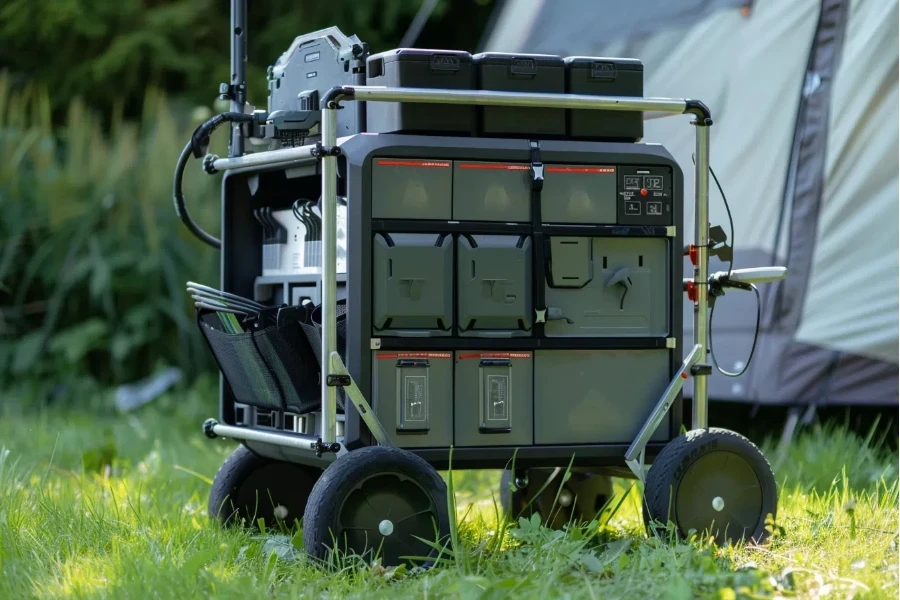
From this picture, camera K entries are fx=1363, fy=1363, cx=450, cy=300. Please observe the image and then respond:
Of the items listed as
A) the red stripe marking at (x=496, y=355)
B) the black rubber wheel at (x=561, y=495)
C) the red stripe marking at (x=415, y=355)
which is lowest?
the black rubber wheel at (x=561, y=495)

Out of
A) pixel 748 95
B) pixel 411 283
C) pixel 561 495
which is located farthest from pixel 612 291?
pixel 748 95

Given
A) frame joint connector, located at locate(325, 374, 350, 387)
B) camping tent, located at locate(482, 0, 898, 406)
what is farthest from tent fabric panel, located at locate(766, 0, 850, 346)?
frame joint connector, located at locate(325, 374, 350, 387)

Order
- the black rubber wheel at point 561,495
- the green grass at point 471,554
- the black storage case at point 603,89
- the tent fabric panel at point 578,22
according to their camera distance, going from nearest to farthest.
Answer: the green grass at point 471,554 < the black storage case at point 603,89 < the black rubber wheel at point 561,495 < the tent fabric panel at point 578,22

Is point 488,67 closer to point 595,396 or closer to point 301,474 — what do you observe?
point 595,396

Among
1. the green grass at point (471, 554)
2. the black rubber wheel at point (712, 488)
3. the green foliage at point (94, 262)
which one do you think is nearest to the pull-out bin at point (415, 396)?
the green grass at point (471, 554)

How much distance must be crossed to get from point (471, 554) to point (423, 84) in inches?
49.7

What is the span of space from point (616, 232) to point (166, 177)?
4.49 metres

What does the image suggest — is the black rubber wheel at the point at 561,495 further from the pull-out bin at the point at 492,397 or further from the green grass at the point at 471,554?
the pull-out bin at the point at 492,397

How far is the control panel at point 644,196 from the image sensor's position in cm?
385

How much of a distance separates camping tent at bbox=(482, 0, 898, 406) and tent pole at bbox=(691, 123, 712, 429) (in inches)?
65.8

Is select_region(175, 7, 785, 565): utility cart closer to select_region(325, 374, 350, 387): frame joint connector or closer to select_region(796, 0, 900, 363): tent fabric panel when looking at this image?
select_region(325, 374, 350, 387): frame joint connector

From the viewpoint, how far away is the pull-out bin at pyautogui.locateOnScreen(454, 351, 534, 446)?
146 inches

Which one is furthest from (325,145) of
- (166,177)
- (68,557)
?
(166,177)

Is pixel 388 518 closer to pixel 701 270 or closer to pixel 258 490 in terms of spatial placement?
A: pixel 258 490
